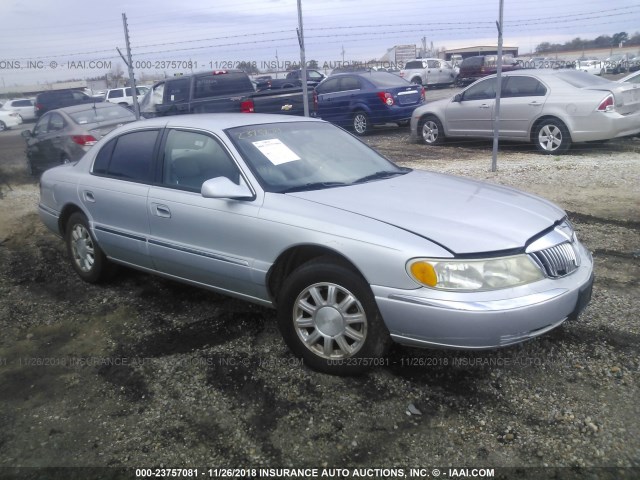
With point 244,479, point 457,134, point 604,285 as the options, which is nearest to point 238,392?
point 244,479

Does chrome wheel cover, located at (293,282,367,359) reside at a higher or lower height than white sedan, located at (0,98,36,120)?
lower

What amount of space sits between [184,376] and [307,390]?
80cm

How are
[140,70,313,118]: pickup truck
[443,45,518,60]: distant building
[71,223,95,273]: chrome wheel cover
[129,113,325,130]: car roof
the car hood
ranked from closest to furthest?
the car hood → [129,113,325,130]: car roof → [71,223,95,273]: chrome wheel cover → [140,70,313,118]: pickup truck → [443,45,518,60]: distant building

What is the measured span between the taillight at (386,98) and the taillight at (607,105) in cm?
496

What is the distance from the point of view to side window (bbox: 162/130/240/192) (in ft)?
13.3

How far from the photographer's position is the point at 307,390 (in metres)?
3.37

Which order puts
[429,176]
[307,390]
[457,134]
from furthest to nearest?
[457,134] → [429,176] → [307,390]

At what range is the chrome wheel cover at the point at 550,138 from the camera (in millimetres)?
10234

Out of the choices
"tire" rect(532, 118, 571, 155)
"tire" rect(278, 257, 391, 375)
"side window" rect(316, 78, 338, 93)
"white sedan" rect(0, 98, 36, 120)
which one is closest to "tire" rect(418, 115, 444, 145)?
"tire" rect(532, 118, 571, 155)

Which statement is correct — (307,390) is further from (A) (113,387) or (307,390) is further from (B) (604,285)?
(B) (604,285)

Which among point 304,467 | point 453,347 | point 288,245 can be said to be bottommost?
point 304,467

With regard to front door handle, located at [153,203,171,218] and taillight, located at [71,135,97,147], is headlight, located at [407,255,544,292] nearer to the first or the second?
front door handle, located at [153,203,171,218]

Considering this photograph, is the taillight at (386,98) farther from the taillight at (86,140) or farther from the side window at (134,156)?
the side window at (134,156)

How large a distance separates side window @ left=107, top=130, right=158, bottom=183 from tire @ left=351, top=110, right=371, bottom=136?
31.0 feet
